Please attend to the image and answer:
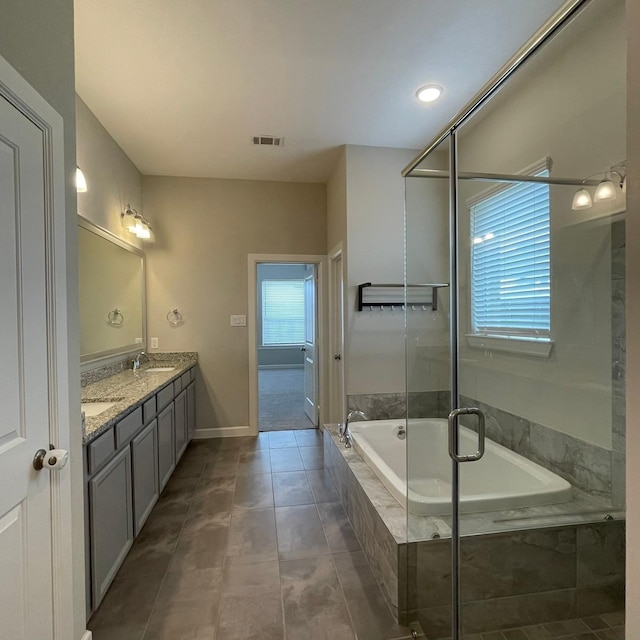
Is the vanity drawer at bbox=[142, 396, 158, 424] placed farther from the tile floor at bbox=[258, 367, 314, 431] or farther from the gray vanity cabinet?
the tile floor at bbox=[258, 367, 314, 431]

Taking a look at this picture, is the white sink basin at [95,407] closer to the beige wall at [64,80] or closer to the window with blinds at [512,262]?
the beige wall at [64,80]

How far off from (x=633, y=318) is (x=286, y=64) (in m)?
2.25

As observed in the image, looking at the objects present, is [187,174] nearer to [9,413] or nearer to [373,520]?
[9,413]

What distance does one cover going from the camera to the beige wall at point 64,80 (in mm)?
1027

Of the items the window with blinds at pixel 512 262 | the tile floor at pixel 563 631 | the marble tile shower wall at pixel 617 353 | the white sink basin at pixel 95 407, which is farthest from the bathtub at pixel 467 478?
the white sink basin at pixel 95 407

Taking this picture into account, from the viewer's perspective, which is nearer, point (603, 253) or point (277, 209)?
point (603, 253)

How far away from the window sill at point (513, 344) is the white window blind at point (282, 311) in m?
6.08

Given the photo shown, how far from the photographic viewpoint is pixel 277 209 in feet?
13.0

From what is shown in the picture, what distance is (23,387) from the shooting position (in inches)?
42.1

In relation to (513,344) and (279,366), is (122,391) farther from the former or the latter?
(279,366)

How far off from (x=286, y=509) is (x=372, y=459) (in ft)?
2.34

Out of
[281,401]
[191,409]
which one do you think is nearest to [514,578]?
[191,409]

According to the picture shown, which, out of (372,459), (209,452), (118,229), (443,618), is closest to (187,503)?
(209,452)

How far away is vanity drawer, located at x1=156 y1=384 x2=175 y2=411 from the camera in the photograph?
2.49 meters
